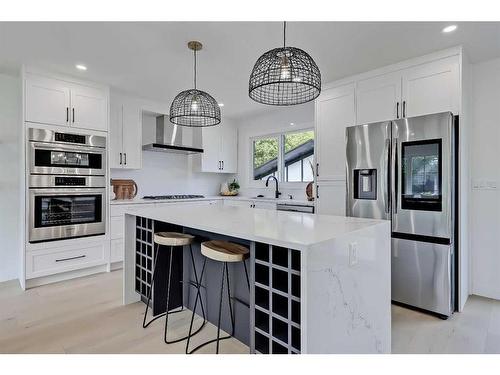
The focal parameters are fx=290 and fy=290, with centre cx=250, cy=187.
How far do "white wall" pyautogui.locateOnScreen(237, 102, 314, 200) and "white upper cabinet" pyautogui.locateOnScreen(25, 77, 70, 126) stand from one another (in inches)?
118

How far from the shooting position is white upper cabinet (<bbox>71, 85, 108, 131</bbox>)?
3475mm

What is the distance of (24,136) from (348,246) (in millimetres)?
3465

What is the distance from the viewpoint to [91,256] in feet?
11.8

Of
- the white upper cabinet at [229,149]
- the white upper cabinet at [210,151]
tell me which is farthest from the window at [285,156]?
the white upper cabinet at [210,151]

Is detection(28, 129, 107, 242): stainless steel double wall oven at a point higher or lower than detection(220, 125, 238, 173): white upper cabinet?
lower

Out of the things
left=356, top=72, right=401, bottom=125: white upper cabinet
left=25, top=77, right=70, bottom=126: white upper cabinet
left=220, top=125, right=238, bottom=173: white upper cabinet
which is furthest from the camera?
left=220, top=125, right=238, bottom=173: white upper cabinet

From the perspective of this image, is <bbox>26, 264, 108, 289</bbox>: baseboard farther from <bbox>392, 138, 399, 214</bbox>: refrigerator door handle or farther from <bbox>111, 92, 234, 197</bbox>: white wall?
<bbox>392, 138, 399, 214</bbox>: refrigerator door handle

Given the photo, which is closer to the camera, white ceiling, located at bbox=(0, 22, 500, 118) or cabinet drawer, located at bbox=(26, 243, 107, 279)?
white ceiling, located at bbox=(0, 22, 500, 118)

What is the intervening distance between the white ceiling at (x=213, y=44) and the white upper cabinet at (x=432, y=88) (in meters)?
0.17

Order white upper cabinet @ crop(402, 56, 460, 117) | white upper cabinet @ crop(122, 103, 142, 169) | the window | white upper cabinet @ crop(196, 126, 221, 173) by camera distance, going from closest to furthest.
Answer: white upper cabinet @ crop(402, 56, 460, 117) → white upper cabinet @ crop(122, 103, 142, 169) → the window → white upper cabinet @ crop(196, 126, 221, 173)

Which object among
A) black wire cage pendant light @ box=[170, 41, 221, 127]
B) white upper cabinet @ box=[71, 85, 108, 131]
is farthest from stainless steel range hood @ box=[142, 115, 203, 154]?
black wire cage pendant light @ box=[170, 41, 221, 127]

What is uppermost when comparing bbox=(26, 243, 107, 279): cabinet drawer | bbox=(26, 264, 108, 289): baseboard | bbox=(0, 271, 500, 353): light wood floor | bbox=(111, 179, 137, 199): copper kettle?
bbox=(111, 179, 137, 199): copper kettle

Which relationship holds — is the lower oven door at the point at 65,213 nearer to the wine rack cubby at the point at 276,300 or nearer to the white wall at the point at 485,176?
the wine rack cubby at the point at 276,300

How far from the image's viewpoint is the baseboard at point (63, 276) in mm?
3208
